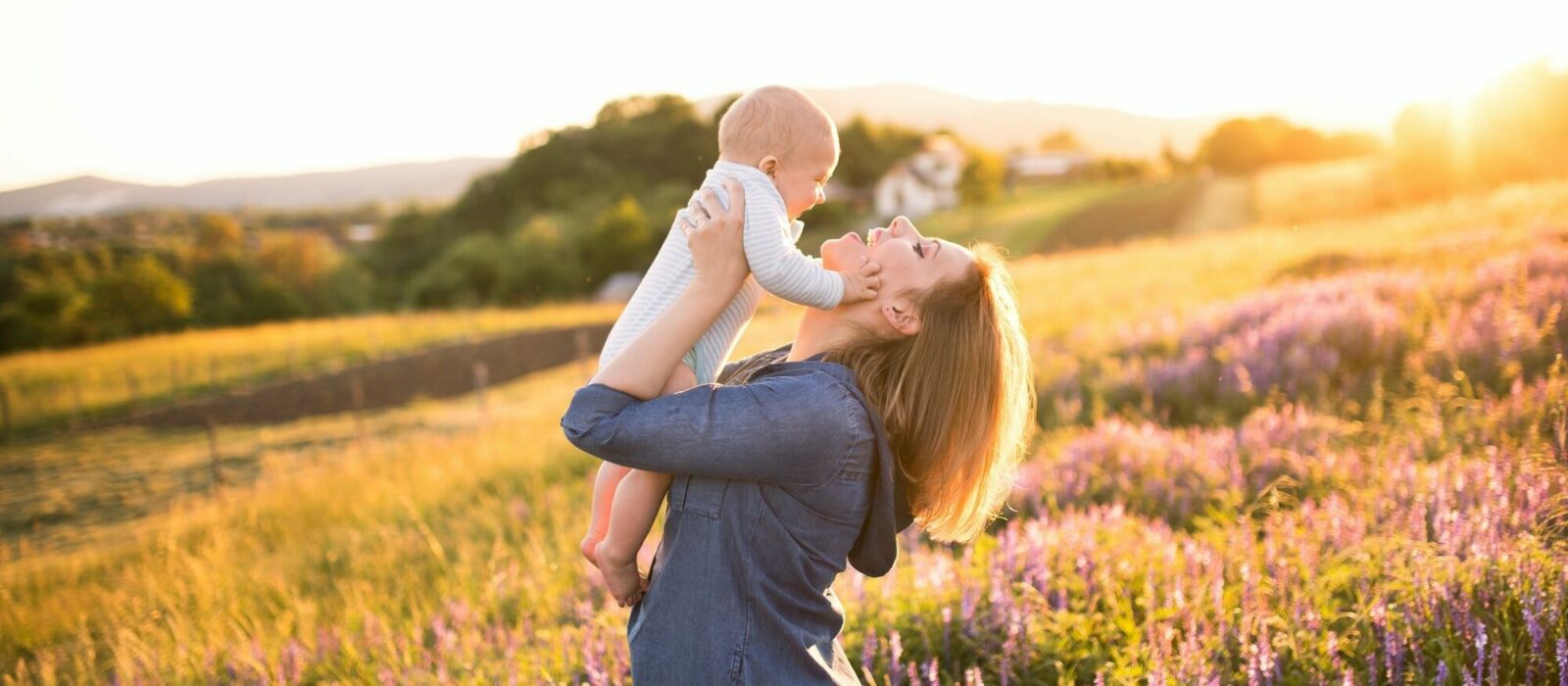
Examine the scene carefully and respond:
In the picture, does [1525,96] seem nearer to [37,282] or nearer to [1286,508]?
[1286,508]

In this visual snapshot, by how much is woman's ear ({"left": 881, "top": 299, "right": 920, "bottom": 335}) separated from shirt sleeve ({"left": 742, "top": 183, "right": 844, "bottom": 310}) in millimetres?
136

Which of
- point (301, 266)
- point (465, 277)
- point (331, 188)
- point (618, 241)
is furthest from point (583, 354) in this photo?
point (331, 188)

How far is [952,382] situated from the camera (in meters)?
2.29

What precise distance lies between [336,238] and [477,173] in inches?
707

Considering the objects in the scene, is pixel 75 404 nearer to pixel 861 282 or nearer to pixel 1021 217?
pixel 861 282

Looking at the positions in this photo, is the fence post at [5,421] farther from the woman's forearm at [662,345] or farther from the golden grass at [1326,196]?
the golden grass at [1326,196]

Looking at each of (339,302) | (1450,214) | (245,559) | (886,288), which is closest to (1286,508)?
(886,288)

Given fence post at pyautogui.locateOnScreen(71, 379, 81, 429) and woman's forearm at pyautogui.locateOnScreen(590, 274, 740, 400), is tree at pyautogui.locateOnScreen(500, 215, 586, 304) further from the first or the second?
woman's forearm at pyautogui.locateOnScreen(590, 274, 740, 400)

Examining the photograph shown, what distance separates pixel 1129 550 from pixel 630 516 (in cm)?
243

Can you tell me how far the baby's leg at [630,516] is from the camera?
7.65ft

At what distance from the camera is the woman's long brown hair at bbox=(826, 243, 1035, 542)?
229cm

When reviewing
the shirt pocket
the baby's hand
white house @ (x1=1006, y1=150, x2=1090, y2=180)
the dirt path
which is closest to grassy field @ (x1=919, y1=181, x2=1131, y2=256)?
the dirt path

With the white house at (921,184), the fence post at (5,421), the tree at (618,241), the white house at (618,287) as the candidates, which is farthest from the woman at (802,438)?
the white house at (921,184)

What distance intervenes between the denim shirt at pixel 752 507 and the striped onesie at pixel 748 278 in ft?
0.68
